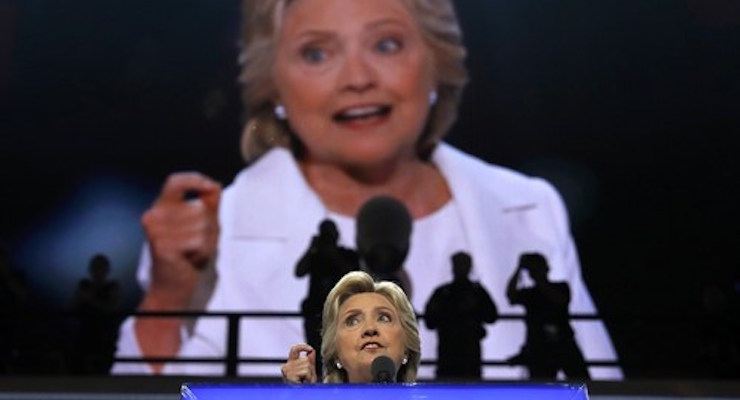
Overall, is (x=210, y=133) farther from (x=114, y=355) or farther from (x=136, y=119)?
(x=114, y=355)

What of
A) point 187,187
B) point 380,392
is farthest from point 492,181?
point 380,392

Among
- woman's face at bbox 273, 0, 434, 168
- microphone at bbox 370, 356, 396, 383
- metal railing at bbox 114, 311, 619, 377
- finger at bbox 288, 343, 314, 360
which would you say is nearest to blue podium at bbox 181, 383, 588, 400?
microphone at bbox 370, 356, 396, 383

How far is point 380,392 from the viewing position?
149cm

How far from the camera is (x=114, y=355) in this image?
5.89 meters

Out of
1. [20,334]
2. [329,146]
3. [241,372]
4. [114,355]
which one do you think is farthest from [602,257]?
[20,334]

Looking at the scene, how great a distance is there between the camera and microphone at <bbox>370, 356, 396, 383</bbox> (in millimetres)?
1812

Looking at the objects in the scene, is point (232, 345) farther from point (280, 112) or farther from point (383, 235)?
point (280, 112)

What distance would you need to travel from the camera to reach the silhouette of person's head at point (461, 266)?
586 cm

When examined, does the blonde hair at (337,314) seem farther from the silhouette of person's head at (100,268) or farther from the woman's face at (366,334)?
the silhouette of person's head at (100,268)

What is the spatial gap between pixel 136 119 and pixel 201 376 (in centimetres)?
137

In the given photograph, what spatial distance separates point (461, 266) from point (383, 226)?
44 cm

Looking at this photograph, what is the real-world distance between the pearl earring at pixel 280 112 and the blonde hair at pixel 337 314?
4125 millimetres

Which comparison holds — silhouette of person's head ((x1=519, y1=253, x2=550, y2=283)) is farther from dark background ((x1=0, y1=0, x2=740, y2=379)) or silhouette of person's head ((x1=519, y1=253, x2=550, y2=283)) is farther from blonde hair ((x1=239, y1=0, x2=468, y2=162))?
blonde hair ((x1=239, y1=0, x2=468, y2=162))

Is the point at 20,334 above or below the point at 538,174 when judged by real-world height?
below
